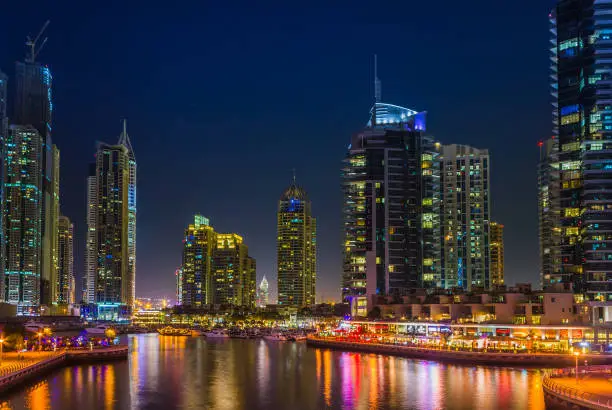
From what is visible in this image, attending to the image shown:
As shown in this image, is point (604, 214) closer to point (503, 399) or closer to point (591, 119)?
point (591, 119)

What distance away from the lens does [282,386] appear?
278 feet

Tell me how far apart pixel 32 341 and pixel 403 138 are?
94987mm

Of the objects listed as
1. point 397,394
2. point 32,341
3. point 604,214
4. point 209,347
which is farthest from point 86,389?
point 604,214

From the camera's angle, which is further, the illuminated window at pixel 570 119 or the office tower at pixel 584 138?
the illuminated window at pixel 570 119

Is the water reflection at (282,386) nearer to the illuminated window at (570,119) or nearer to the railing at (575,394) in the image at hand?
the railing at (575,394)

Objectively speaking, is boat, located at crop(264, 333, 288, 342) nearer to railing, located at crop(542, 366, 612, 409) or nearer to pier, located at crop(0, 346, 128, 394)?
pier, located at crop(0, 346, 128, 394)

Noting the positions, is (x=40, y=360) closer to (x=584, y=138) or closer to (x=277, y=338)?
(x=584, y=138)

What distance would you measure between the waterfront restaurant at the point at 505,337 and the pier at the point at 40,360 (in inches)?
1984

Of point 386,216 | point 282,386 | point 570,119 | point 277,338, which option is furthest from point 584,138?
point 277,338

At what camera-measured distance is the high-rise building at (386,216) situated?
572 ft

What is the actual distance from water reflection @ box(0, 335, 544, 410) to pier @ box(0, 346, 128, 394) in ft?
6.02

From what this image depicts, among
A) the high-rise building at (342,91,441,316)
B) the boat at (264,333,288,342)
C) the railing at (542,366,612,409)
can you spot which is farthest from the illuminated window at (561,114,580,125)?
the boat at (264,333,288,342)

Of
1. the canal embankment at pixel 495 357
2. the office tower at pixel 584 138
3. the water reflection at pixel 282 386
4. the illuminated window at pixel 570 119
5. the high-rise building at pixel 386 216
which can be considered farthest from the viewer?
the high-rise building at pixel 386 216

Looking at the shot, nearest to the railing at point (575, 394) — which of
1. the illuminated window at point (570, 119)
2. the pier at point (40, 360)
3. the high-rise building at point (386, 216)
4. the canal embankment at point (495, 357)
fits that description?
the canal embankment at point (495, 357)
